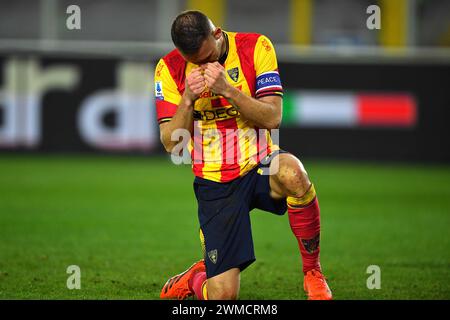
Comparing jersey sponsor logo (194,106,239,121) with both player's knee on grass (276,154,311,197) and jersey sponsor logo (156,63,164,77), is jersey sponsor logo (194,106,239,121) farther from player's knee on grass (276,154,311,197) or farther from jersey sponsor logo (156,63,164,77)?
player's knee on grass (276,154,311,197)

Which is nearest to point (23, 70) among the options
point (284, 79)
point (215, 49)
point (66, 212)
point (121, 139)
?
point (121, 139)

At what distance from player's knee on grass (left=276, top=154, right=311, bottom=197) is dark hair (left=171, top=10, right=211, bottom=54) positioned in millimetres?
807

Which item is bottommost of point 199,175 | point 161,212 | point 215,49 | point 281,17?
point 161,212

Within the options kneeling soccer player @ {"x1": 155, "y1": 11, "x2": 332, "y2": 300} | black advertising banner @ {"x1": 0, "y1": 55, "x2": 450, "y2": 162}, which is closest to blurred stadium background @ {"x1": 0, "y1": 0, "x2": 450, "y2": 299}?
black advertising banner @ {"x1": 0, "y1": 55, "x2": 450, "y2": 162}

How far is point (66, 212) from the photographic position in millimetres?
8867

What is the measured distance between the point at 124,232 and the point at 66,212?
1.33 meters

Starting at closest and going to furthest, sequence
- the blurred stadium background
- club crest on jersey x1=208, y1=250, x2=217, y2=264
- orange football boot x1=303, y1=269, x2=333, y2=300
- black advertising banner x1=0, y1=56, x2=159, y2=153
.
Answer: orange football boot x1=303, y1=269, x2=333, y2=300, club crest on jersey x1=208, y1=250, x2=217, y2=264, the blurred stadium background, black advertising banner x1=0, y1=56, x2=159, y2=153

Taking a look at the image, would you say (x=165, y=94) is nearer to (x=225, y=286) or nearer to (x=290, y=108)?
(x=225, y=286)

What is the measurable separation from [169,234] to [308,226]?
288 cm

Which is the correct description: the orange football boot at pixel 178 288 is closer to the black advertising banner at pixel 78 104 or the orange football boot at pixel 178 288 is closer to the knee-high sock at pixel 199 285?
the knee-high sock at pixel 199 285

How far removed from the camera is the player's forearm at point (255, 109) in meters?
4.70

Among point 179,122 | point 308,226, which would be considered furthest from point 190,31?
point 308,226

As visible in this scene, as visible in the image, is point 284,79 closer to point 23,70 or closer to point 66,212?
point 23,70

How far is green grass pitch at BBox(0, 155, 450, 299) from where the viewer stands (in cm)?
553
